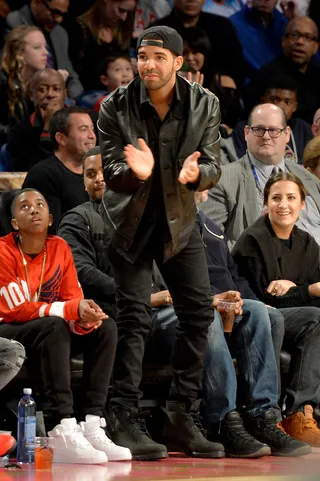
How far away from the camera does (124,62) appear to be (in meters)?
6.36

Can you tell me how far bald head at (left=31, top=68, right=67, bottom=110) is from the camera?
5691mm

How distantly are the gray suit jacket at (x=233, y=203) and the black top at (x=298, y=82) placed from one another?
5.41 feet

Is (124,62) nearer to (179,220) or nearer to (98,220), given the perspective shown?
(98,220)

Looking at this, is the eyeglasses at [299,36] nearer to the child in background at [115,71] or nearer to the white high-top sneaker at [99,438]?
the child in background at [115,71]

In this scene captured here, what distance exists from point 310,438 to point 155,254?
3.50 ft

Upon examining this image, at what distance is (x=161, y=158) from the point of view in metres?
3.66

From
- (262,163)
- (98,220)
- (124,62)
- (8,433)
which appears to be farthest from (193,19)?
(8,433)

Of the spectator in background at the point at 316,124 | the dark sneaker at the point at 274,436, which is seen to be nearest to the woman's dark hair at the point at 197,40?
the spectator in background at the point at 316,124

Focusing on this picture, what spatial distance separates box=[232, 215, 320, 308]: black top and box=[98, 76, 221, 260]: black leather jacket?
916 mm

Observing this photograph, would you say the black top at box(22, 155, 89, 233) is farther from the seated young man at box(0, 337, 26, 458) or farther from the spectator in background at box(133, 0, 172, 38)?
the spectator in background at box(133, 0, 172, 38)

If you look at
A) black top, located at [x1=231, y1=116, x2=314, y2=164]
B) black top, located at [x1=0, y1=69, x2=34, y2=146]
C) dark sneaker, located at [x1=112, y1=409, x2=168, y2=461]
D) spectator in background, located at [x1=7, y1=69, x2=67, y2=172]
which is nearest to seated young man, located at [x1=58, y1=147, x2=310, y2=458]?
dark sneaker, located at [x1=112, y1=409, x2=168, y2=461]

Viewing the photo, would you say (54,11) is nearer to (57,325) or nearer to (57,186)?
(57,186)

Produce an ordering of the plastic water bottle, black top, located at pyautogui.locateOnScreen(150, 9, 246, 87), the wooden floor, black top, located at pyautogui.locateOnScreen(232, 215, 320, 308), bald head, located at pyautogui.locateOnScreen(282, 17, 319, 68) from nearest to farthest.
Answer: the wooden floor, the plastic water bottle, black top, located at pyautogui.locateOnScreen(232, 215, 320, 308), black top, located at pyautogui.locateOnScreen(150, 9, 246, 87), bald head, located at pyautogui.locateOnScreen(282, 17, 319, 68)

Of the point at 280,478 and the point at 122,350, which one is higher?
the point at 122,350
